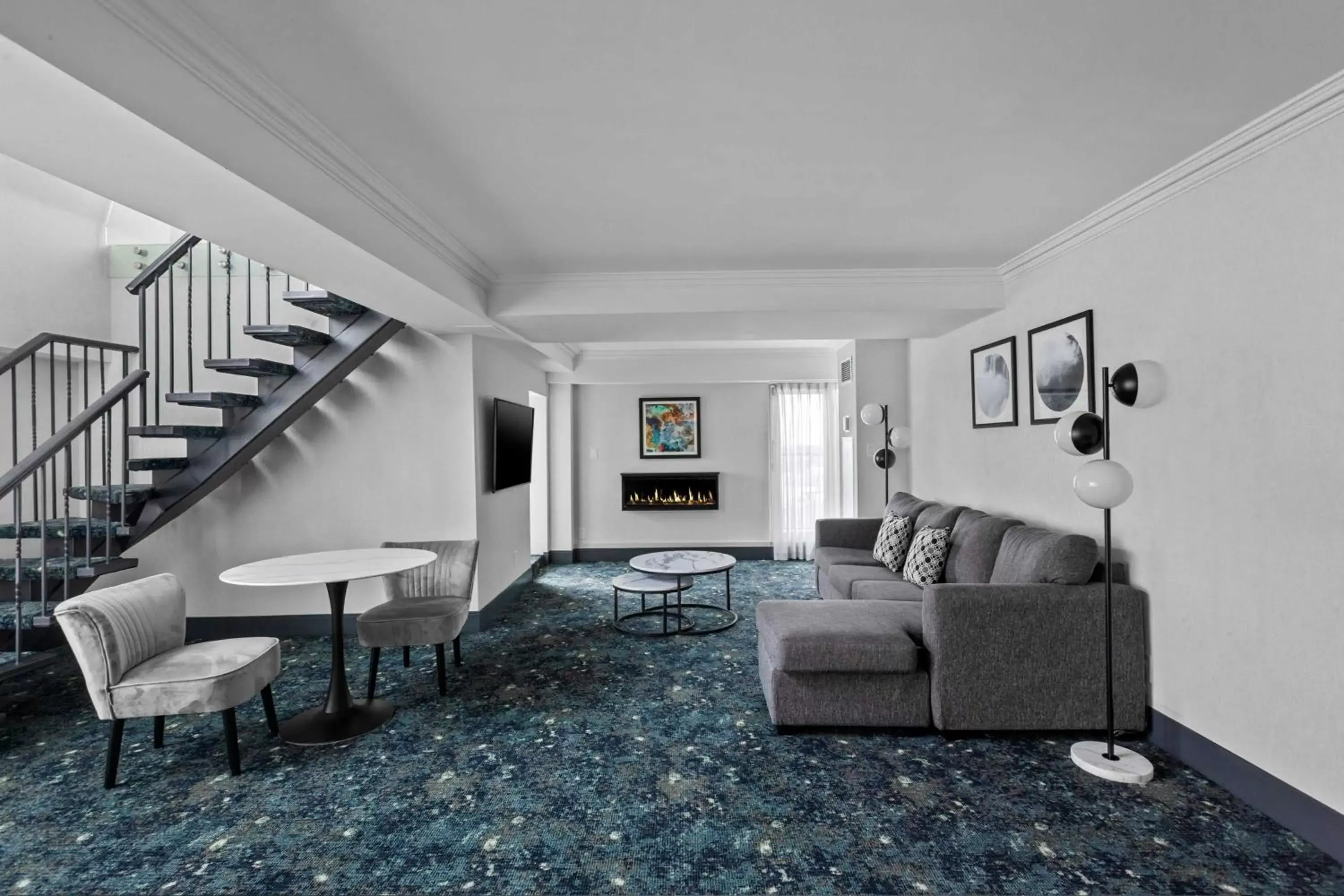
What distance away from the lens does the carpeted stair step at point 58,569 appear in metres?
3.36

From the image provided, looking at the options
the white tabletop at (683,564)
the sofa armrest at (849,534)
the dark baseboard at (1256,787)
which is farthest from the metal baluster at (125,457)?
the dark baseboard at (1256,787)

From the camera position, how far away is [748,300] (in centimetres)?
418

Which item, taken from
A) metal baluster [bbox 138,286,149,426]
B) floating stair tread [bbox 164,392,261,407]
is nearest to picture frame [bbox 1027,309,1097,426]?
floating stair tread [bbox 164,392,261,407]

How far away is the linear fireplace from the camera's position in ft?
24.9

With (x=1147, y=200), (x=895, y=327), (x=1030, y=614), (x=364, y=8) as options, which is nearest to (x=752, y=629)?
(x=1030, y=614)

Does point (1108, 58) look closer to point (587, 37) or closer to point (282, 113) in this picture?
point (587, 37)

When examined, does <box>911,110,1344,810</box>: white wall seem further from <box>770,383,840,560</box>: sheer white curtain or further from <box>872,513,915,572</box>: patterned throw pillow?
<box>770,383,840,560</box>: sheer white curtain

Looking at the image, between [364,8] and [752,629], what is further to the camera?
[752,629]

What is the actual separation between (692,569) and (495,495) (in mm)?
1750

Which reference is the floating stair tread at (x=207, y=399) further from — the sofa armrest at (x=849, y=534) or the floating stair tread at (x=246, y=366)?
the sofa armrest at (x=849, y=534)

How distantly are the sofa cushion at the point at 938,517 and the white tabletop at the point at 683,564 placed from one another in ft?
4.75

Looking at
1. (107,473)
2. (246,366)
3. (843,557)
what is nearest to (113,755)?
(107,473)

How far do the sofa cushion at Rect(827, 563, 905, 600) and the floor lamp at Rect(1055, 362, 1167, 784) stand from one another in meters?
1.57

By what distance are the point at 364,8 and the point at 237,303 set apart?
13.2 ft
